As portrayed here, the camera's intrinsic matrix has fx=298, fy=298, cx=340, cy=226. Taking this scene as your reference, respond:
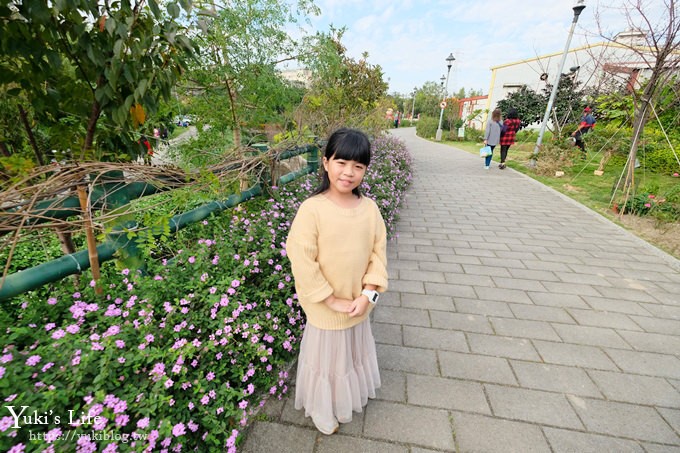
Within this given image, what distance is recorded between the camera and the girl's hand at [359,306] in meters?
1.42

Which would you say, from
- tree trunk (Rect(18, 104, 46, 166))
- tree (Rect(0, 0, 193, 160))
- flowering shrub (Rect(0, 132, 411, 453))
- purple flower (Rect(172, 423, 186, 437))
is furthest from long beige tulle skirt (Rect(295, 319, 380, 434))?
tree trunk (Rect(18, 104, 46, 166))

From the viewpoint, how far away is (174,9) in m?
1.16

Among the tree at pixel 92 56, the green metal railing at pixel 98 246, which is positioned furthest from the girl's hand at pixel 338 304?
the tree at pixel 92 56

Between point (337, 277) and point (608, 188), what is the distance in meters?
9.06

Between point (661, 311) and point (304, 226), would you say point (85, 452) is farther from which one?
point (661, 311)

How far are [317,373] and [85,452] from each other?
3.12ft

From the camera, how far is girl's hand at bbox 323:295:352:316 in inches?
55.4

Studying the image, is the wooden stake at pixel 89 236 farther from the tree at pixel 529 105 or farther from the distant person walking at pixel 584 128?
the tree at pixel 529 105

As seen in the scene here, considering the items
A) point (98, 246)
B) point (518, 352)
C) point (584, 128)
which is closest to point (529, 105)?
point (584, 128)

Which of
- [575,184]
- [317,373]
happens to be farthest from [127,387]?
[575,184]

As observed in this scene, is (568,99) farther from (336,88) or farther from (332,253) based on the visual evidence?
(332,253)

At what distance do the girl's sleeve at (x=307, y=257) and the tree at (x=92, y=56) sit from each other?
0.84 m

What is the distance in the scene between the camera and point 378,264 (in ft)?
4.87

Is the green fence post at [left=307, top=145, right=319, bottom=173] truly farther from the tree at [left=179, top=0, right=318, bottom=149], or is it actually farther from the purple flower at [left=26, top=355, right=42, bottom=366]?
the purple flower at [left=26, top=355, right=42, bottom=366]
